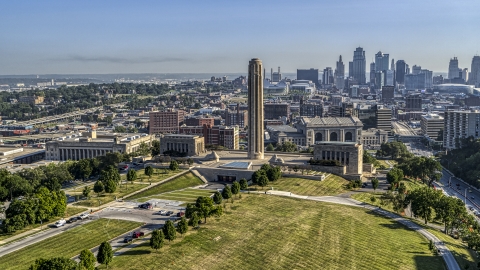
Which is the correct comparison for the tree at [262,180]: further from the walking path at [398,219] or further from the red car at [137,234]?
the red car at [137,234]

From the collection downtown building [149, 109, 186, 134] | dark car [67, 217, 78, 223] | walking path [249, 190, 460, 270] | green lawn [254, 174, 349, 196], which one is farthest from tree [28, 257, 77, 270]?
downtown building [149, 109, 186, 134]

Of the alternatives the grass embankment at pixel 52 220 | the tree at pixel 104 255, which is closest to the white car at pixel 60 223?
the grass embankment at pixel 52 220

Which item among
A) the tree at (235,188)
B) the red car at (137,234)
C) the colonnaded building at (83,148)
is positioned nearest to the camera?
the red car at (137,234)

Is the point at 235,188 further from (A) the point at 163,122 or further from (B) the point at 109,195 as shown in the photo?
(A) the point at 163,122

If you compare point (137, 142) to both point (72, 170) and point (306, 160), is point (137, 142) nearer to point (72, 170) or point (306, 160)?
point (72, 170)

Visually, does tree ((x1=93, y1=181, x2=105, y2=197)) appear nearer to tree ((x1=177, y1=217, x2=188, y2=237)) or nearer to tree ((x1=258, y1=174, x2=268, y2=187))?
tree ((x1=177, y1=217, x2=188, y2=237))
